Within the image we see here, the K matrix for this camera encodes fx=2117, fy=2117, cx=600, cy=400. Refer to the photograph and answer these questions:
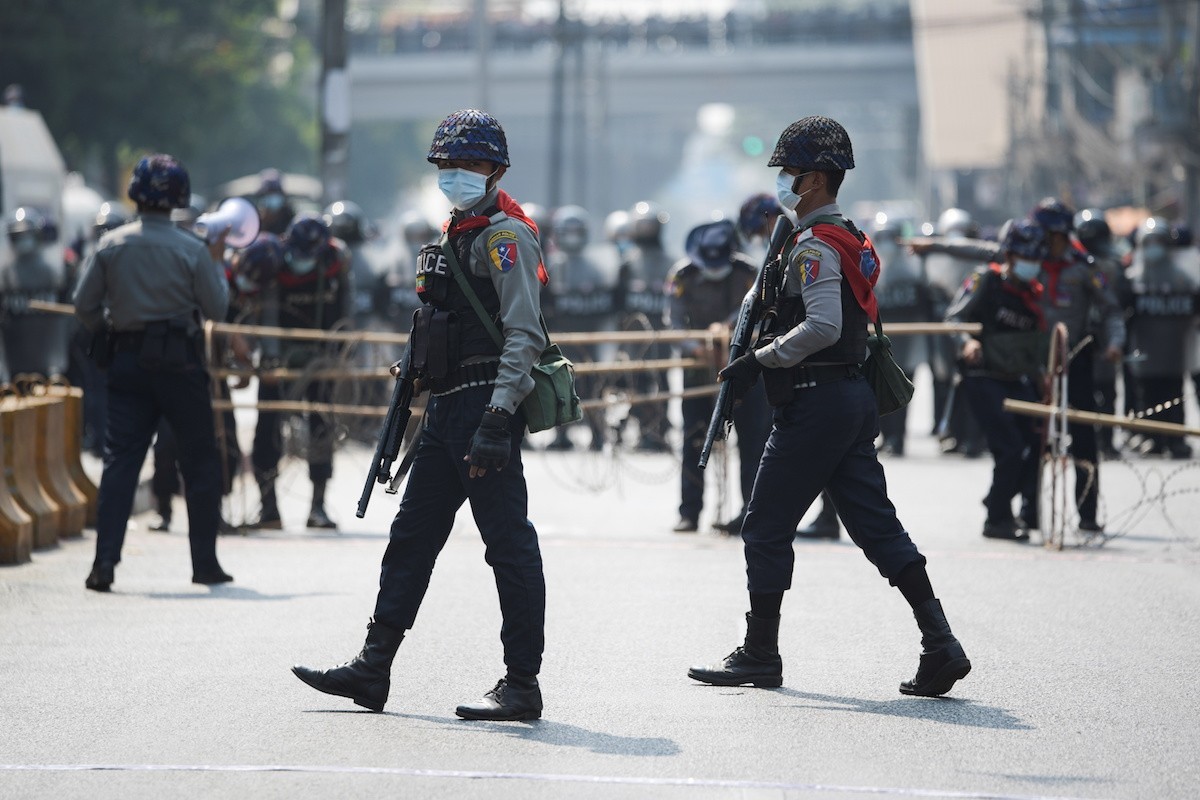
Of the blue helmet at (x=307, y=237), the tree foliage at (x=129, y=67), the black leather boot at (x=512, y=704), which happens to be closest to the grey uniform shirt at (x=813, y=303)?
the black leather boot at (x=512, y=704)

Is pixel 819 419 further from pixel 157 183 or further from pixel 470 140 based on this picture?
pixel 157 183

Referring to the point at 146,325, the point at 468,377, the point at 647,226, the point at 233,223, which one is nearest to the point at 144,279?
the point at 146,325

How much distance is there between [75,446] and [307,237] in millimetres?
1749

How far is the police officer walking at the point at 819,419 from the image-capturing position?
6.93 m

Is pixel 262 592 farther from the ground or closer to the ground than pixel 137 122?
closer to the ground

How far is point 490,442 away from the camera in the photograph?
249 inches

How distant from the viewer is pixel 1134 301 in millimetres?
16844

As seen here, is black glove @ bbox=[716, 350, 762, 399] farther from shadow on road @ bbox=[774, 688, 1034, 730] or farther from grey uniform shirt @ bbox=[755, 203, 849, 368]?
shadow on road @ bbox=[774, 688, 1034, 730]

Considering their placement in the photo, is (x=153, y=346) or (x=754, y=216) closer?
(x=153, y=346)

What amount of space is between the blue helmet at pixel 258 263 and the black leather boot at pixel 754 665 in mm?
5633

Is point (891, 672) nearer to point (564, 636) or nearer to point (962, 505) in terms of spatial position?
point (564, 636)

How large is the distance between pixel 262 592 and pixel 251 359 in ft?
9.89

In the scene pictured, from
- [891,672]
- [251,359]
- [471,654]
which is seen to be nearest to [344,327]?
[251,359]

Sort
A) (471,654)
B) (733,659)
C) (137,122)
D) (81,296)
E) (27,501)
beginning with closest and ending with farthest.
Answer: (733,659)
(471,654)
(81,296)
(27,501)
(137,122)
